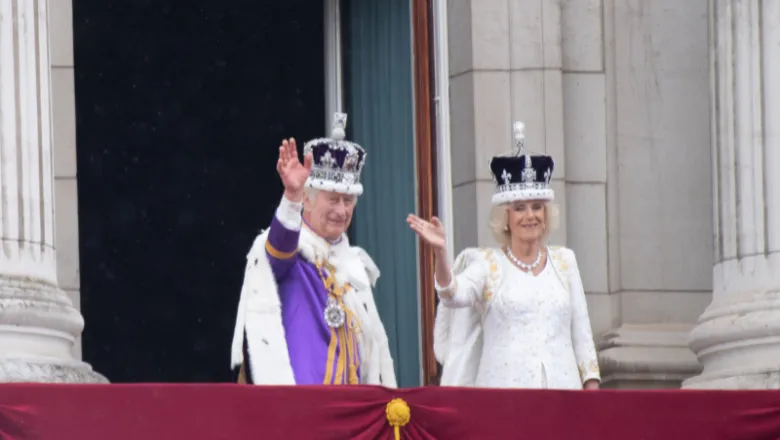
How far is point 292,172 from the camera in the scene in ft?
35.1

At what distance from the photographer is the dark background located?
1830cm

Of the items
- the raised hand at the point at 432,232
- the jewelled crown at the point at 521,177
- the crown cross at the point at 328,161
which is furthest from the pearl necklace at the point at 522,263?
the crown cross at the point at 328,161

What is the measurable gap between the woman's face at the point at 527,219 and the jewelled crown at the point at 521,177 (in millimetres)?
34

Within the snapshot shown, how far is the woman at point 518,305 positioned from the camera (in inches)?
453

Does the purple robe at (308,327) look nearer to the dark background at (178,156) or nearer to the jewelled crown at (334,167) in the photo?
the jewelled crown at (334,167)

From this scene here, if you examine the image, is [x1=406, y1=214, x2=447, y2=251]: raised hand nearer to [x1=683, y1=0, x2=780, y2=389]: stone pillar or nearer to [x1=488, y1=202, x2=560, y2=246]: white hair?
[x1=488, y1=202, x2=560, y2=246]: white hair

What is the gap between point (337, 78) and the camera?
15.5m

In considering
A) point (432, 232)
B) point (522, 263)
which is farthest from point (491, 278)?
point (432, 232)

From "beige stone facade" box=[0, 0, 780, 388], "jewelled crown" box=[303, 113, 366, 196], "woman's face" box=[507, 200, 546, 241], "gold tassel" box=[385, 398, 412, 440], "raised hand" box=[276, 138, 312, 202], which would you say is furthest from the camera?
"beige stone facade" box=[0, 0, 780, 388]

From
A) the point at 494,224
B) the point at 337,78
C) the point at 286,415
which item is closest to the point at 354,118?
the point at 337,78

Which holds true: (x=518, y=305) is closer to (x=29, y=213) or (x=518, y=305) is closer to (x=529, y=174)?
(x=529, y=174)

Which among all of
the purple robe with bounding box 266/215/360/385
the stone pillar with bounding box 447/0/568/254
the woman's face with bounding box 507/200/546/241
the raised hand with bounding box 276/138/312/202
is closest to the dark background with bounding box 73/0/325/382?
the stone pillar with bounding box 447/0/568/254

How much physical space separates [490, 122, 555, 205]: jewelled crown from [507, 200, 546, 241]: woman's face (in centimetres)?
3

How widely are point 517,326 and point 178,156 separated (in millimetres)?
7827
